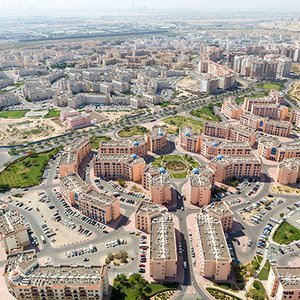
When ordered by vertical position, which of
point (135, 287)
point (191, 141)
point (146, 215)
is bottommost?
point (135, 287)

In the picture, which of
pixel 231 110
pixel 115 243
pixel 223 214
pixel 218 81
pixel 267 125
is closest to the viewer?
pixel 115 243

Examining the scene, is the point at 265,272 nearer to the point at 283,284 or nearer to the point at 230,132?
the point at 283,284

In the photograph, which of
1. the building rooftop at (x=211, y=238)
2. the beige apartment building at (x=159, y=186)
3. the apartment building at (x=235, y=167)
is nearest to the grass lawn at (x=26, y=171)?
the beige apartment building at (x=159, y=186)

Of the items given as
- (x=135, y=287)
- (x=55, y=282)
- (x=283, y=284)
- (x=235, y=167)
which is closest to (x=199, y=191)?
(x=235, y=167)

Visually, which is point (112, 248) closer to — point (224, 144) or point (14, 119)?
point (224, 144)

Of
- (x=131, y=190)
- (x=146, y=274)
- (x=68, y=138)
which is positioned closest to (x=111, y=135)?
(x=68, y=138)

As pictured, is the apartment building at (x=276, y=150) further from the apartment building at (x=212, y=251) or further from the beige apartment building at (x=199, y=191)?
the apartment building at (x=212, y=251)
